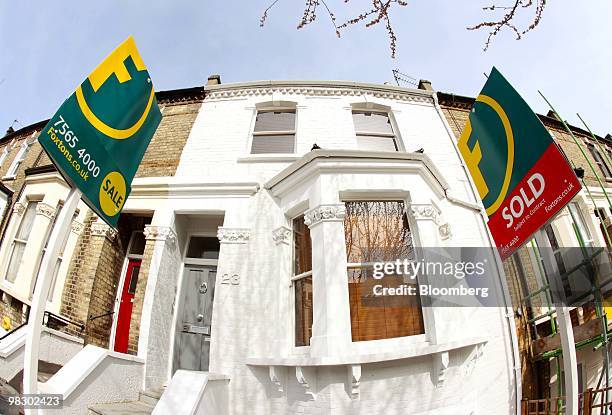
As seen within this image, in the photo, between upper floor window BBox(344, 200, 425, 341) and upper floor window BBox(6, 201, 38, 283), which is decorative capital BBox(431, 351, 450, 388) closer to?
upper floor window BBox(344, 200, 425, 341)

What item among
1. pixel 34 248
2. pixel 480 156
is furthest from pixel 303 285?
pixel 34 248

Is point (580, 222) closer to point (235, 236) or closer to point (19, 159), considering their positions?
point (235, 236)

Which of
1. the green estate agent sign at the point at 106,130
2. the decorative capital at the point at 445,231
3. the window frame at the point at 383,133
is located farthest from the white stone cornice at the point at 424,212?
the green estate agent sign at the point at 106,130

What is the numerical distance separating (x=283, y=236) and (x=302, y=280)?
763 millimetres

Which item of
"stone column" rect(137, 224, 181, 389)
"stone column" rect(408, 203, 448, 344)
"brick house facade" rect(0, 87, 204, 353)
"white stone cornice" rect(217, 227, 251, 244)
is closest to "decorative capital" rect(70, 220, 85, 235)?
"brick house facade" rect(0, 87, 204, 353)

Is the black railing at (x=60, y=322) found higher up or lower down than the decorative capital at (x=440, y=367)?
higher up

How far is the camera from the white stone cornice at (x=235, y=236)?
15.0ft

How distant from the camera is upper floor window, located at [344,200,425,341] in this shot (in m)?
3.53

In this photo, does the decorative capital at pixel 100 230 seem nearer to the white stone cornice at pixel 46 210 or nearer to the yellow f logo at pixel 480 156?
the white stone cornice at pixel 46 210

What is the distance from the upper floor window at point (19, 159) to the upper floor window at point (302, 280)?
8823mm

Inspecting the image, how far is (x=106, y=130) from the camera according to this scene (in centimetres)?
298

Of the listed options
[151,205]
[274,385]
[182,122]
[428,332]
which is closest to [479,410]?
[428,332]

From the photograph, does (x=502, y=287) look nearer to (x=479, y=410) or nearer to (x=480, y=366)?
(x=480, y=366)

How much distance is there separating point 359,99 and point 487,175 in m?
4.32
